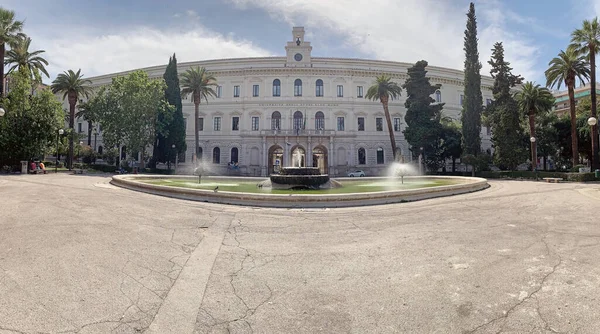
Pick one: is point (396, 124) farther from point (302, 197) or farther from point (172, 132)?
point (302, 197)

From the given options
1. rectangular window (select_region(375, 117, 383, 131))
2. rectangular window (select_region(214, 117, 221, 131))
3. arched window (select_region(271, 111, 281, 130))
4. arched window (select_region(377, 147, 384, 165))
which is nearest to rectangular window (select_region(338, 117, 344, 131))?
rectangular window (select_region(375, 117, 383, 131))

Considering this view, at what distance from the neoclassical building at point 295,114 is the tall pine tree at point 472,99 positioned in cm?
1254

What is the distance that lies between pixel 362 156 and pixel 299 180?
116ft

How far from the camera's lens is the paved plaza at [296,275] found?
126 inches

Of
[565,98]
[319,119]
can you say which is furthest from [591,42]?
[565,98]

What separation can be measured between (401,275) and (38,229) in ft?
22.2

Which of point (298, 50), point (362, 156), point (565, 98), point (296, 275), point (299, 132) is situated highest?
point (298, 50)

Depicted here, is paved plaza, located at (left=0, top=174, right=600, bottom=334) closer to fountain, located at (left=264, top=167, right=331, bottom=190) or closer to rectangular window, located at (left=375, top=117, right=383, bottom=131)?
fountain, located at (left=264, top=167, right=331, bottom=190)

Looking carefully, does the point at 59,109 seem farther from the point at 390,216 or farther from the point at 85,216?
the point at 390,216

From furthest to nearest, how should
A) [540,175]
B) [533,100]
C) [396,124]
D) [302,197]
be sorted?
[396,124], [533,100], [540,175], [302,197]

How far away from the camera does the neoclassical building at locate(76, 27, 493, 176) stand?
1892 inches

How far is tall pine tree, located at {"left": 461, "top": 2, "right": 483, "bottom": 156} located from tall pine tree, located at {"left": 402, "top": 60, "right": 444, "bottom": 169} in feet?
11.7

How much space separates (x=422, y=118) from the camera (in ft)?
131

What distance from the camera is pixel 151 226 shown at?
709cm
